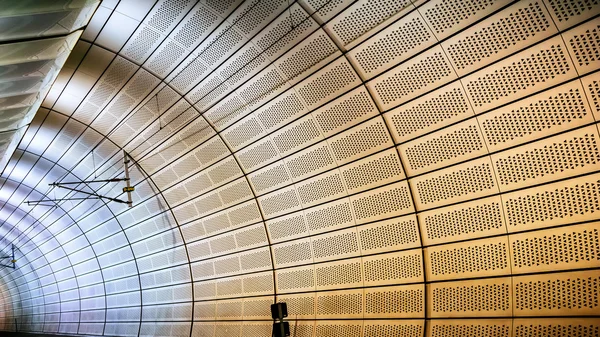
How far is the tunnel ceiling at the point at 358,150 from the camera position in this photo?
9.30 meters

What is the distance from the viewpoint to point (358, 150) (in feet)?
41.2

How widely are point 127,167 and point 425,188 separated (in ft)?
40.4

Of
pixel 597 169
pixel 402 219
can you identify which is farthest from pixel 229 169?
pixel 597 169

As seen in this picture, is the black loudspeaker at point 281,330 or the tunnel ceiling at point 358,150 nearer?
the tunnel ceiling at point 358,150

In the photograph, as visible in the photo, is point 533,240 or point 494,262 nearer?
point 533,240

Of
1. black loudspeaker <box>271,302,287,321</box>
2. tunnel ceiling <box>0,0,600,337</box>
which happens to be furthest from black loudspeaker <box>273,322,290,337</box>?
tunnel ceiling <box>0,0,600,337</box>

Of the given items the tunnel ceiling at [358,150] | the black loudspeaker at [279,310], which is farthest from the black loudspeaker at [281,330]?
the tunnel ceiling at [358,150]

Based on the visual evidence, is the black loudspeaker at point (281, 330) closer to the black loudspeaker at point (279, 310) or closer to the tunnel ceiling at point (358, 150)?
the black loudspeaker at point (279, 310)

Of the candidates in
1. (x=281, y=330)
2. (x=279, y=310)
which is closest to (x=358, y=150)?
(x=279, y=310)

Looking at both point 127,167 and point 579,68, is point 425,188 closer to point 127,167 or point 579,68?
point 579,68

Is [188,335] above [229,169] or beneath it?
beneath

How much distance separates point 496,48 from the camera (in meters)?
9.34

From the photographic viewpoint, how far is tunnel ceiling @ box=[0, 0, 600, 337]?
930 cm

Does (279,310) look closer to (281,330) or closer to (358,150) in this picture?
(281,330)
